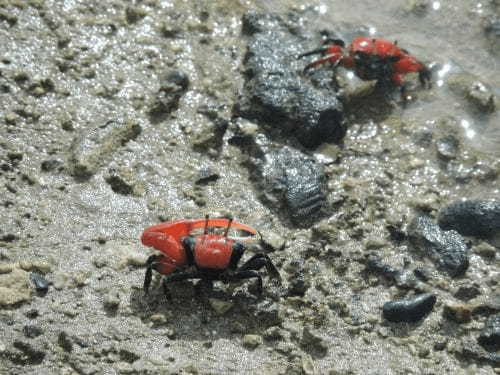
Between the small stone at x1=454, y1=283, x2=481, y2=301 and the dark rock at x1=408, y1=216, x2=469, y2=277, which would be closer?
the small stone at x1=454, y1=283, x2=481, y2=301

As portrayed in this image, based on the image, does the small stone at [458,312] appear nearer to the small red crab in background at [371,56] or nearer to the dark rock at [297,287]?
the dark rock at [297,287]

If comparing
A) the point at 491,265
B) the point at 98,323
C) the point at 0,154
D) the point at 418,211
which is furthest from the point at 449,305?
the point at 0,154

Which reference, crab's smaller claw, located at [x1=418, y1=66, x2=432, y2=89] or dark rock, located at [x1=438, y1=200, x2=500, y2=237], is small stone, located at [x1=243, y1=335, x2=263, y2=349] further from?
crab's smaller claw, located at [x1=418, y1=66, x2=432, y2=89]

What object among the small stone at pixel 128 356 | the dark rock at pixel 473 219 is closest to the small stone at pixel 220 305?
the small stone at pixel 128 356

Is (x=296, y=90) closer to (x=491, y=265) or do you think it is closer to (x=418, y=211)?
(x=418, y=211)

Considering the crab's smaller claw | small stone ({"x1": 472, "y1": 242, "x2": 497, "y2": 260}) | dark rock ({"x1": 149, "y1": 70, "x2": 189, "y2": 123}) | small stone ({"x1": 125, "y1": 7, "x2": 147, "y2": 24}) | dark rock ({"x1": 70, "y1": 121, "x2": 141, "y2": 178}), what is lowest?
small stone ({"x1": 472, "y1": 242, "x2": 497, "y2": 260})

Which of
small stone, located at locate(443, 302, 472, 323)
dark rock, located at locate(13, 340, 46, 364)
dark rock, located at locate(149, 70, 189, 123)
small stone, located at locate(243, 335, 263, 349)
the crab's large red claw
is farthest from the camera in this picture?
dark rock, located at locate(149, 70, 189, 123)

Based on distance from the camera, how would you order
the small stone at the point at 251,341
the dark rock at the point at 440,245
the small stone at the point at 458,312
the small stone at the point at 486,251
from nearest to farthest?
1. the small stone at the point at 251,341
2. the small stone at the point at 458,312
3. the dark rock at the point at 440,245
4. the small stone at the point at 486,251

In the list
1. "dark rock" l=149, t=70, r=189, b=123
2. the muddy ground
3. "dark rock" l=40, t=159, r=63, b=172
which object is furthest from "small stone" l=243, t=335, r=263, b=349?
"dark rock" l=149, t=70, r=189, b=123
